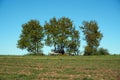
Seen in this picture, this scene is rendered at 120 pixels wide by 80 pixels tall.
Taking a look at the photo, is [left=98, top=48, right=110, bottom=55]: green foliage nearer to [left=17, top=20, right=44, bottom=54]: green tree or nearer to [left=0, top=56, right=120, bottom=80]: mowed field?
[left=17, top=20, right=44, bottom=54]: green tree

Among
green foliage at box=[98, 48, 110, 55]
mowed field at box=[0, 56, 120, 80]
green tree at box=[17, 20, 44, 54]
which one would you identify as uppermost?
green tree at box=[17, 20, 44, 54]

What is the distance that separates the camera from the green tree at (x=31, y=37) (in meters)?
87.6

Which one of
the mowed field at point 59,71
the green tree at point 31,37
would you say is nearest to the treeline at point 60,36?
the green tree at point 31,37

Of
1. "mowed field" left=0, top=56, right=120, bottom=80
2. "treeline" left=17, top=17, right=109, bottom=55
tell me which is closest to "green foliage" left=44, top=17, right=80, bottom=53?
"treeline" left=17, top=17, right=109, bottom=55

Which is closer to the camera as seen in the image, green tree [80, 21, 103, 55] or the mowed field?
the mowed field

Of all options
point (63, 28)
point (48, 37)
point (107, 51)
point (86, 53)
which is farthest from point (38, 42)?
point (107, 51)

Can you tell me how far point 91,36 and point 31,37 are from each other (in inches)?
777

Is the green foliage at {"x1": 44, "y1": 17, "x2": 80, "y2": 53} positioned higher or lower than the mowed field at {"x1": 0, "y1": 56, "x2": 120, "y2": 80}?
higher

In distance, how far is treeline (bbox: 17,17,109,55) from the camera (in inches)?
3465

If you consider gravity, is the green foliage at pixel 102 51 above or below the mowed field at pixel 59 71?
above

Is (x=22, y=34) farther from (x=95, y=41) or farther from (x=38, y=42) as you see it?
(x=95, y=41)

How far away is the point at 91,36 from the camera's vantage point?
294 feet

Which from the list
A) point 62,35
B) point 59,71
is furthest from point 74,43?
point 59,71

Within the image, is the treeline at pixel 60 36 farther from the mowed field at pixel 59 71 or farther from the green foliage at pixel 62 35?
the mowed field at pixel 59 71
